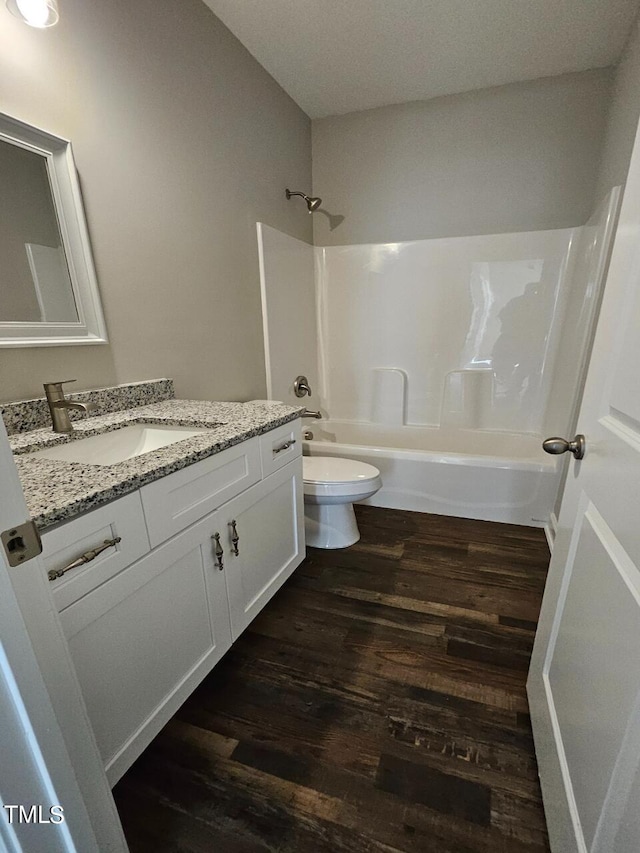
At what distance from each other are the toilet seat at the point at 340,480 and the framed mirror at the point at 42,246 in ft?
3.62

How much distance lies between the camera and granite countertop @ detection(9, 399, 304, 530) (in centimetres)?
73

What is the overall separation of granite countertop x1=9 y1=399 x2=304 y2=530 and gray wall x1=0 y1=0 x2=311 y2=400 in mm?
176

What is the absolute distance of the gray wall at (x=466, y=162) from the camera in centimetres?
213

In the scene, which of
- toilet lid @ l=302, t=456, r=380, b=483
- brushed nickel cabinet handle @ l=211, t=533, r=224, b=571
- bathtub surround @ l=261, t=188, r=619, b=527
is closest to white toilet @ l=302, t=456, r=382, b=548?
toilet lid @ l=302, t=456, r=380, b=483

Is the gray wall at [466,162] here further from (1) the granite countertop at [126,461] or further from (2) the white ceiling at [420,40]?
(1) the granite countertop at [126,461]

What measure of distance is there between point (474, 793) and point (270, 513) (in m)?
0.97

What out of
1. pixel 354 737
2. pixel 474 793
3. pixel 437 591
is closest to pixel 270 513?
pixel 354 737

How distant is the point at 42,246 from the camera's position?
114 cm

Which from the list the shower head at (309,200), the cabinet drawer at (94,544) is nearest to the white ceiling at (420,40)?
the shower head at (309,200)

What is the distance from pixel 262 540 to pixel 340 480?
55 cm

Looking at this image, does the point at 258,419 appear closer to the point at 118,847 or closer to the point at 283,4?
the point at 118,847

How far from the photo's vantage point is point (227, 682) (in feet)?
4.19

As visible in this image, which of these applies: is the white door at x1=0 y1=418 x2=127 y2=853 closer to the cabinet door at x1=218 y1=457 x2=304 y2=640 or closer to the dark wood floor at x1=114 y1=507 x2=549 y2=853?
the dark wood floor at x1=114 y1=507 x2=549 y2=853

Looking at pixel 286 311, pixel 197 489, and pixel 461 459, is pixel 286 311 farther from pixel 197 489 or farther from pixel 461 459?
pixel 197 489
